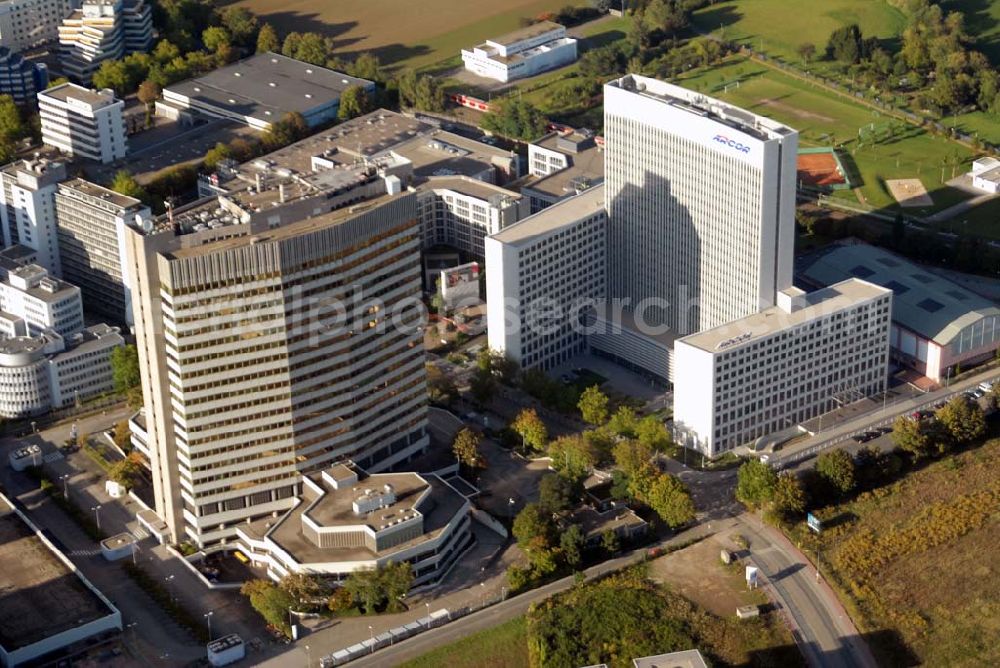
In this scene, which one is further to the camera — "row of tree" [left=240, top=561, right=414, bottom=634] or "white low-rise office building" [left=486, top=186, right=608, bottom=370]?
"white low-rise office building" [left=486, top=186, right=608, bottom=370]

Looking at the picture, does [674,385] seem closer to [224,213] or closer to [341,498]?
[341,498]

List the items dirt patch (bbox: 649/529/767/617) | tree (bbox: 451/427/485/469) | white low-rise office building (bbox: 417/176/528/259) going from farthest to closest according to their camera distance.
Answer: white low-rise office building (bbox: 417/176/528/259)
tree (bbox: 451/427/485/469)
dirt patch (bbox: 649/529/767/617)

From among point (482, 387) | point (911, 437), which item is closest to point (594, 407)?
point (482, 387)

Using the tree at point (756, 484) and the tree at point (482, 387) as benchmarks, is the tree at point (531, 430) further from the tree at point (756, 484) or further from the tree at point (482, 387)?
the tree at point (756, 484)

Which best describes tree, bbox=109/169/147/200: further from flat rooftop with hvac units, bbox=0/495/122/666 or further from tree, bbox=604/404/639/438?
tree, bbox=604/404/639/438

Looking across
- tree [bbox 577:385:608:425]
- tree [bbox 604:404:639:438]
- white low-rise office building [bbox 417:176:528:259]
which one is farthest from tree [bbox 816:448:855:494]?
white low-rise office building [bbox 417:176:528:259]

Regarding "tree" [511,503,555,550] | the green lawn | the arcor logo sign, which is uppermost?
the arcor logo sign
